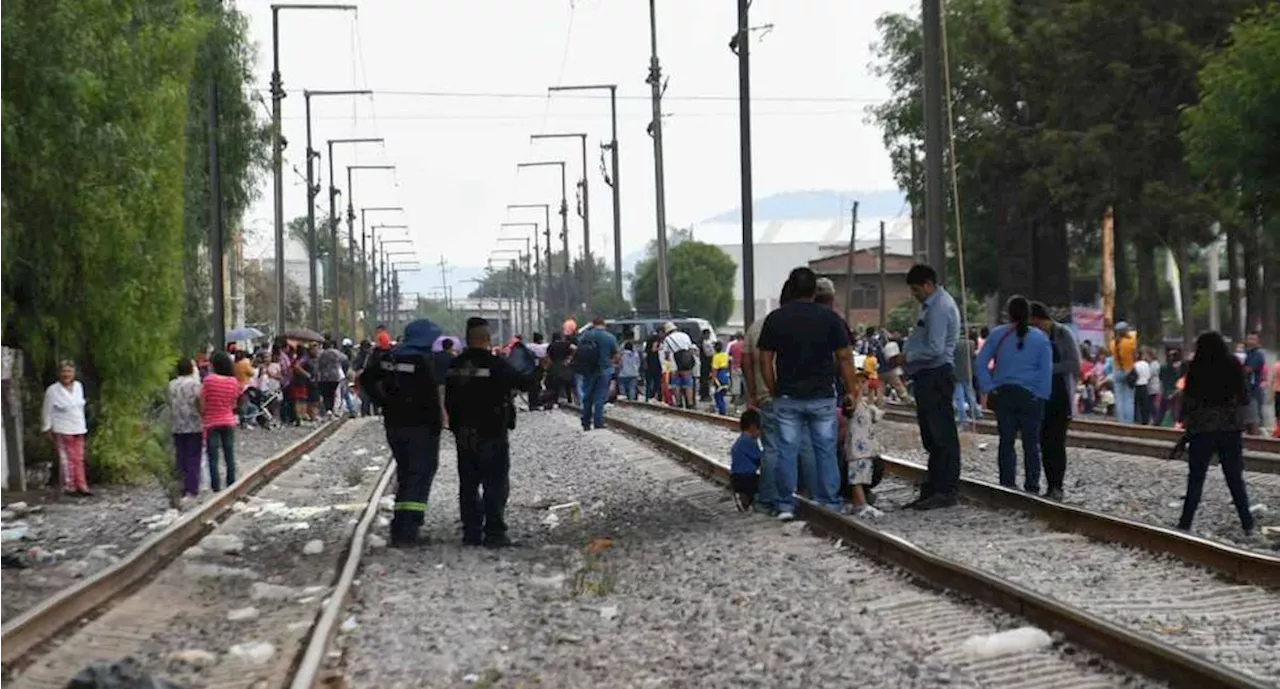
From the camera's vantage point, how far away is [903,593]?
37.1 feet

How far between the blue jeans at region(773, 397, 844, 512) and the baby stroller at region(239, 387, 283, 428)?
2626 centimetres

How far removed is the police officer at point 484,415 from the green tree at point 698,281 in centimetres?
12092

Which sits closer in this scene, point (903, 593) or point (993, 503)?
point (903, 593)

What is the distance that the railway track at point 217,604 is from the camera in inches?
396

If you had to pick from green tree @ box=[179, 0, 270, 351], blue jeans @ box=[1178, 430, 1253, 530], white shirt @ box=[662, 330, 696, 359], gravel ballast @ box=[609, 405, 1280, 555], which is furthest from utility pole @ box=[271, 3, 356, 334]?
blue jeans @ box=[1178, 430, 1253, 530]

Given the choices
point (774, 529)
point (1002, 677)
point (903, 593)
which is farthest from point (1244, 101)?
point (1002, 677)

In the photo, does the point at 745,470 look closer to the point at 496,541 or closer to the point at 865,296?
the point at 496,541

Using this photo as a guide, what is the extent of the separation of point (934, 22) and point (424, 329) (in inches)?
617

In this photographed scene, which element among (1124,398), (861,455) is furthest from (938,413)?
(1124,398)

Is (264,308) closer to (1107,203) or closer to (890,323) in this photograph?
(890,323)

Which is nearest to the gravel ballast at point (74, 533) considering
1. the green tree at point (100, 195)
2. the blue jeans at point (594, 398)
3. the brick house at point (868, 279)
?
the green tree at point (100, 195)

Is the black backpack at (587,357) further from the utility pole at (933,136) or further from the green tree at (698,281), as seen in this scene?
the green tree at (698,281)

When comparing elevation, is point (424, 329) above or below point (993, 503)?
above

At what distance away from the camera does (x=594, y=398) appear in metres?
33.7
